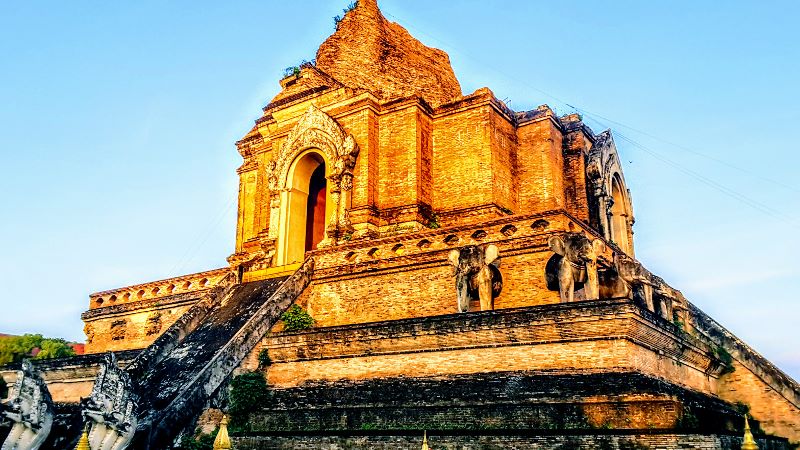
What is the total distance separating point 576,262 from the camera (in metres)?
13.7

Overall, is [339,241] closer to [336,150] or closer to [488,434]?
[336,150]

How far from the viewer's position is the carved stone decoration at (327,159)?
1952 centimetres

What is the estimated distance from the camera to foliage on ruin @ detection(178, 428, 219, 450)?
1238 cm

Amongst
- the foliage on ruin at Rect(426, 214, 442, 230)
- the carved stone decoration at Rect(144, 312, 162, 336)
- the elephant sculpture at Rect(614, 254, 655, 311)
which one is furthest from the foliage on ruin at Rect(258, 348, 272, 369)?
the carved stone decoration at Rect(144, 312, 162, 336)

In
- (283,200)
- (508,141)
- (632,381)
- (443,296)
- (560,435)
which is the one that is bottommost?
(560,435)

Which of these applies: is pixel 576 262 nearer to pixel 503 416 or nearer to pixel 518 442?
pixel 503 416

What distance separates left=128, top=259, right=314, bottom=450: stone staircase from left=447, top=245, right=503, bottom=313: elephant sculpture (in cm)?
394

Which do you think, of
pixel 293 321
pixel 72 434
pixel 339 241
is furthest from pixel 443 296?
pixel 72 434

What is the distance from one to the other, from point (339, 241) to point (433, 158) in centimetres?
364

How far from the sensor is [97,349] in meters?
23.2

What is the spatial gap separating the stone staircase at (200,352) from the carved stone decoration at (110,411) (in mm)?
319

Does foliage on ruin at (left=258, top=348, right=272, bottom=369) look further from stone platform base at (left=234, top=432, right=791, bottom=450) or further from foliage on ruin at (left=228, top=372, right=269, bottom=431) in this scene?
stone platform base at (left=234, top=432, right=791, bottom=450)

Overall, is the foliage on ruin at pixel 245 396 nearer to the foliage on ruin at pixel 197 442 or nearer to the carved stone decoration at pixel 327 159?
the foliage on ruin at pixel 197 442

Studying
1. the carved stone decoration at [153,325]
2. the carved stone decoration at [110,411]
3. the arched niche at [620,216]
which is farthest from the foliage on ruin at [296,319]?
the arched niche at [620,216]
